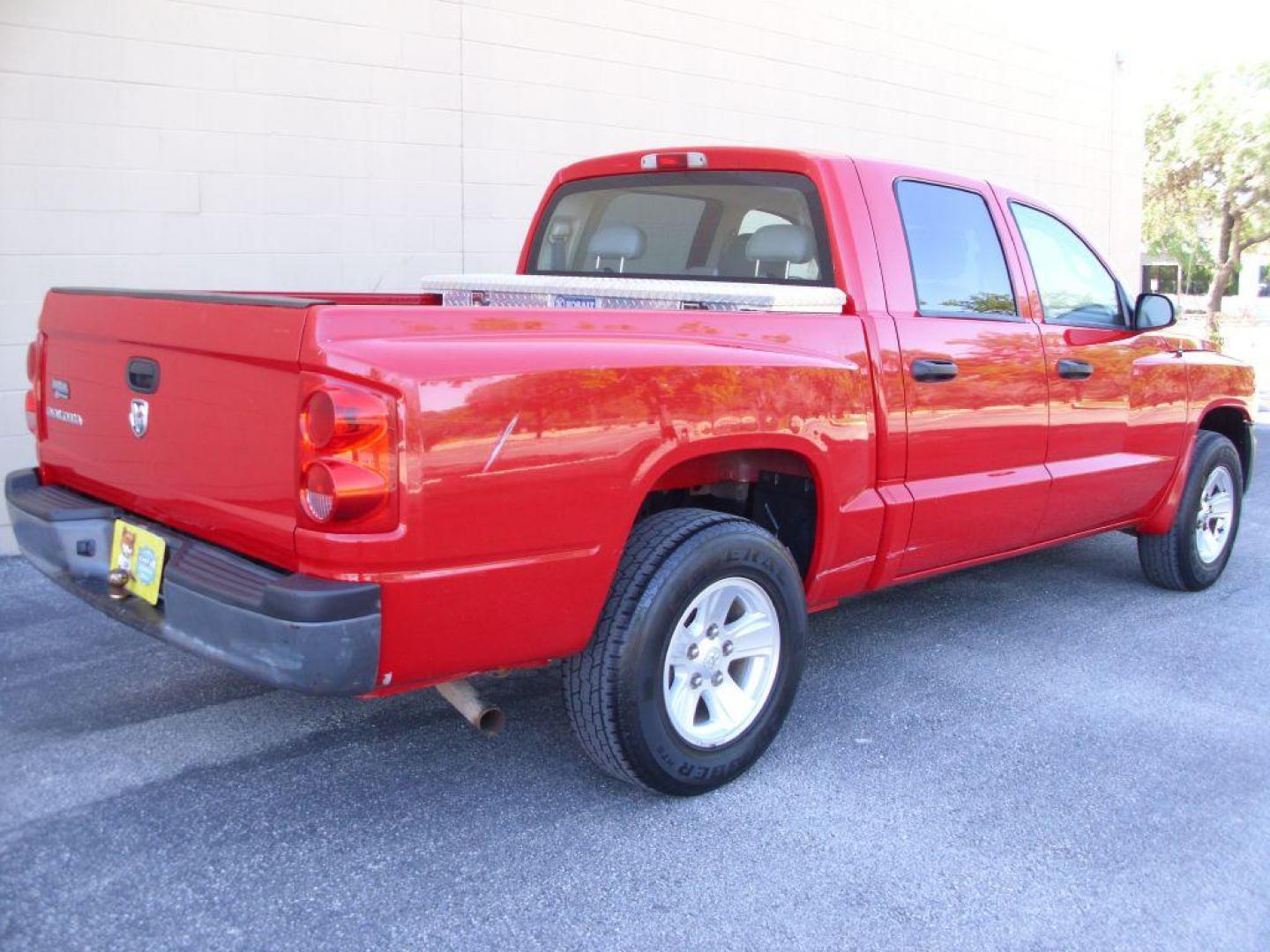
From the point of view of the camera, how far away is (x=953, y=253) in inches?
171

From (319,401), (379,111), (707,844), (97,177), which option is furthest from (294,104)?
(707,844)

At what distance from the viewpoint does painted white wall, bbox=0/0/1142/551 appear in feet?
19.2

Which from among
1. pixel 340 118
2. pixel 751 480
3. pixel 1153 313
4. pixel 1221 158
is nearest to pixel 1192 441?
pixel 1153 313

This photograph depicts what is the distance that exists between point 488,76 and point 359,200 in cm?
118

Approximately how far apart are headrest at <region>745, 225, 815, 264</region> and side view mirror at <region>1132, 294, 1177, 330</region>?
1705 mm

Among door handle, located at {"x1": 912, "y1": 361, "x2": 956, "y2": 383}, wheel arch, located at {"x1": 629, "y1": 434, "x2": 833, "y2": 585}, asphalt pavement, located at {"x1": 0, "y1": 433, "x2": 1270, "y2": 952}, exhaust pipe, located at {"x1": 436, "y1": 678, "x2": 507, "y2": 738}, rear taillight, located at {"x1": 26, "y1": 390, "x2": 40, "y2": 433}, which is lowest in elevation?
asphalt pavement, located at {"x1": 0, "y1": 433, "x2": 1270, "y2": 952}

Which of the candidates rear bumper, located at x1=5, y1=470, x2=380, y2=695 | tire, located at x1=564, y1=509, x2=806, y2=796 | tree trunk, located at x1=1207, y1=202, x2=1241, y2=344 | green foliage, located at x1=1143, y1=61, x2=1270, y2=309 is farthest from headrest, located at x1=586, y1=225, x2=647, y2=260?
green foliage, located at x1=1143, y1=61, x2=1270, y2=309

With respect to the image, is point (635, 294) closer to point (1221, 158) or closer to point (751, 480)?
point (751, 480)

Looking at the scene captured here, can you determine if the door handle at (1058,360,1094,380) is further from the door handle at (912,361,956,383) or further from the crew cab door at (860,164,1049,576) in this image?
the door handle at (912,361,956,383)

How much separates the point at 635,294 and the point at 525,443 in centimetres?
133

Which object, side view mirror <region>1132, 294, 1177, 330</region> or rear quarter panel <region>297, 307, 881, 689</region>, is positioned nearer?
rear quarter panel <region>297, 307, 881, 689</region>

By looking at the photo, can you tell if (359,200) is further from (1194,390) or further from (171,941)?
(171,941)

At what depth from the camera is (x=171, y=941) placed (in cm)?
267

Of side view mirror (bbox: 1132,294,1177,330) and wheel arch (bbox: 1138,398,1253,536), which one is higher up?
side view mirror (bbox: 1132,294,1177,330)
